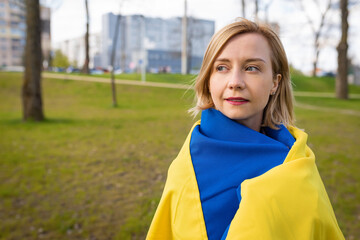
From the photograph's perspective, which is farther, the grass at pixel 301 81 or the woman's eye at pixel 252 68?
the grass at pixel 301 81

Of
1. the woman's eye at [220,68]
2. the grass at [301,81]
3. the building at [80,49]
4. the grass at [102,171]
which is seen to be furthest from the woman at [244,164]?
the building at [80,49]

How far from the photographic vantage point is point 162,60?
331 feet

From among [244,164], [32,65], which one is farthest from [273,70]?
[32,65]

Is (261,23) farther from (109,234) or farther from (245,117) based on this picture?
(109,234)

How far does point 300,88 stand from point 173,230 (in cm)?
3119

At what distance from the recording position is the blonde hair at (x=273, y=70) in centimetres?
150

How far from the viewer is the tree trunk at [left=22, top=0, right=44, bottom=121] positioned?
11.1 metres

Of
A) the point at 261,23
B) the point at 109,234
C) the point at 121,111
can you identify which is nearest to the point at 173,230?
the point at 261,23

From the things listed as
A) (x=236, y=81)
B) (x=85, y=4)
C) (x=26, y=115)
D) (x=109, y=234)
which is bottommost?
(x=109, y=234)

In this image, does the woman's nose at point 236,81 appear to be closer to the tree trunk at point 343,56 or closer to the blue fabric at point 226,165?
the blue fabric at point 226,165

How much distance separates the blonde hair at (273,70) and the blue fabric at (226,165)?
34 cm

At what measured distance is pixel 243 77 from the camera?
4.72 feet

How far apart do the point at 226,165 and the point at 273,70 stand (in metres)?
0.59

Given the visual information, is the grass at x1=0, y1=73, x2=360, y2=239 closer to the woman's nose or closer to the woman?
the woman
